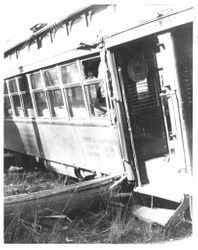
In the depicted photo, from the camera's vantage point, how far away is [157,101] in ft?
19.0

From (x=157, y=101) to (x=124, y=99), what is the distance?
2.54 ft

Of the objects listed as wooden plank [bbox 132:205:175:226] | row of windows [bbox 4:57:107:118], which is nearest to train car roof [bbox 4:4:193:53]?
row of windows [bbox 4:57:107:118]

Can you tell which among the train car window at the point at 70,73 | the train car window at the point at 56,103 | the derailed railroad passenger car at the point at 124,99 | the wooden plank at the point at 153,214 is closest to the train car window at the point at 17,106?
the derailed railroad passenger car at the point at 124,99

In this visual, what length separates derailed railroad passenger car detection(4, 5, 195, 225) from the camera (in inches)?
165

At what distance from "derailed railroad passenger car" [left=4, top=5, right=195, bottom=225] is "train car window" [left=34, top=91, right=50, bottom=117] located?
0.02m

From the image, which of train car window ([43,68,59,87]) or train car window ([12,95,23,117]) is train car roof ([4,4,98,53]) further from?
train car window ([12,95,23,117])

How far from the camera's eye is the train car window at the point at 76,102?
6166 millimetres

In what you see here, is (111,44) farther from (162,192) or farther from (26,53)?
(26,53)

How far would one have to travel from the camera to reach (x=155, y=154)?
567cm

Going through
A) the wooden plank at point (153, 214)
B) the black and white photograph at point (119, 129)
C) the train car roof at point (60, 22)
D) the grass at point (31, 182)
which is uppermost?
the train car roof at point (60, 22)

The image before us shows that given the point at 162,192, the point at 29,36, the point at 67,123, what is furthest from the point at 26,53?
the point at 162,192

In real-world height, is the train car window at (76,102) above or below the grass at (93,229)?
above

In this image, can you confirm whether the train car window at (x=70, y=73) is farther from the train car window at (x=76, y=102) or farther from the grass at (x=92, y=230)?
the grass at (x=92, y=230)

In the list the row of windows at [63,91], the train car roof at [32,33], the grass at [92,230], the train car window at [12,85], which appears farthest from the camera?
the train car window at [12,85]
